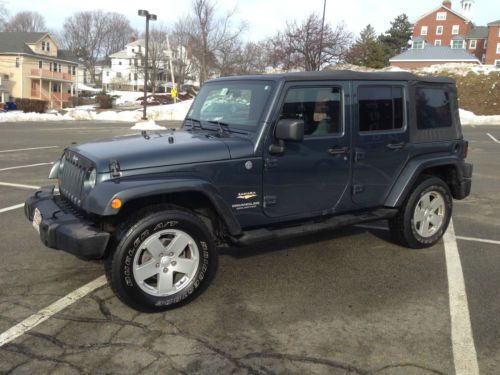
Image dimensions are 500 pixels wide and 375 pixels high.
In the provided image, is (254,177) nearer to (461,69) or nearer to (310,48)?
(310,48)

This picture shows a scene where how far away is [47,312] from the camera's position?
11.8ft

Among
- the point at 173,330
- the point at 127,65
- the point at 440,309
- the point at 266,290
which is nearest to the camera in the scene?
the point at 173,330

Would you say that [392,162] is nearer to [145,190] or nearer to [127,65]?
[145,190]

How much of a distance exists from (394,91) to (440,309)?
2249 millimetres

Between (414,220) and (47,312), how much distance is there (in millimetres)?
3760

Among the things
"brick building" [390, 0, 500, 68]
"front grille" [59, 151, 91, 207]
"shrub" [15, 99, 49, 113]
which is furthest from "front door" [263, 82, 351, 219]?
"brick building" [390, 0, 500, 68]

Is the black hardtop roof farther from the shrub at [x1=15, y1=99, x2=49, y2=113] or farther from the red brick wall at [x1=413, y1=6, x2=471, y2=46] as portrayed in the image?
the red brick wall at [x1=413, y1=6, x2=471, y2=46]

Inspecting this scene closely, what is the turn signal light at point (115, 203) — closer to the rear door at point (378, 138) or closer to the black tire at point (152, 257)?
the black tire at point (152, 257)

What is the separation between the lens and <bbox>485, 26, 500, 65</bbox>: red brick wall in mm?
67250

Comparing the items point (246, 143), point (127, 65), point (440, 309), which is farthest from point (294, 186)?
point (127, 65)

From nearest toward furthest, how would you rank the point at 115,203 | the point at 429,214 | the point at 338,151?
the point at 115,203 → the point at 338,151 → the point at 429,214

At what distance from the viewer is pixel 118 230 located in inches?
138

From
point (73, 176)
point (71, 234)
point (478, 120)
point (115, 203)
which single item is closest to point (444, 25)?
point (478, 120)

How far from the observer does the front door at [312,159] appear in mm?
4117
